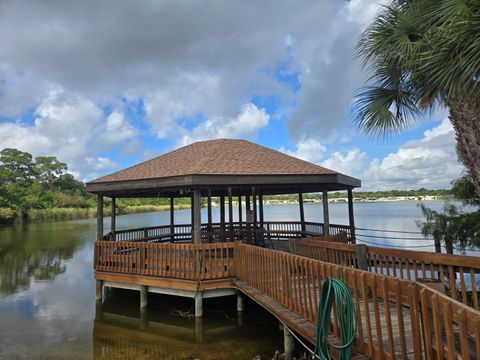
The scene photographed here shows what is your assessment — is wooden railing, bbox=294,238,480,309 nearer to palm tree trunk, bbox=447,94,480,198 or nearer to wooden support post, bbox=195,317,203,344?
palm tree trunk, bbox=447,94,480,198

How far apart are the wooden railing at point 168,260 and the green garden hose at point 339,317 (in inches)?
174

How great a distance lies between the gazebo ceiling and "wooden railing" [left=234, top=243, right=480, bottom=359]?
97.8 inches

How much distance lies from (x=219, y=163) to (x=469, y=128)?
6140 mm

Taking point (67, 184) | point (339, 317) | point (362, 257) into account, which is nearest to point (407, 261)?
point (362, 257)

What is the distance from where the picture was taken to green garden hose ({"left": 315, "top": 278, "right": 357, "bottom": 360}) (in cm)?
352

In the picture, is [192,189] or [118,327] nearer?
[118,327]

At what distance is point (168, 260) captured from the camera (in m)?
8.45

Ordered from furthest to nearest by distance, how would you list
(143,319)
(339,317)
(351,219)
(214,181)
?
(351,219), (143,319), (214,181), (339,317)

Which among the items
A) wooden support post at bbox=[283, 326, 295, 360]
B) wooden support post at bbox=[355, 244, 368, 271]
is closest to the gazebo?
wooden support post at bbox=[283, 326, 295, 360]

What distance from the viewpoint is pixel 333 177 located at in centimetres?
956

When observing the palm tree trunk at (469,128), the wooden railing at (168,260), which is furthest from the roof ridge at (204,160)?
the palm tree trunk at (469,128)

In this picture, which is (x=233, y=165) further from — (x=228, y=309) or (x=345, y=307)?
(x=345, y=307)

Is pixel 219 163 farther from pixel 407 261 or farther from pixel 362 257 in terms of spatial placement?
pixel 407 261

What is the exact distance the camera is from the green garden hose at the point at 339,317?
352 cm
